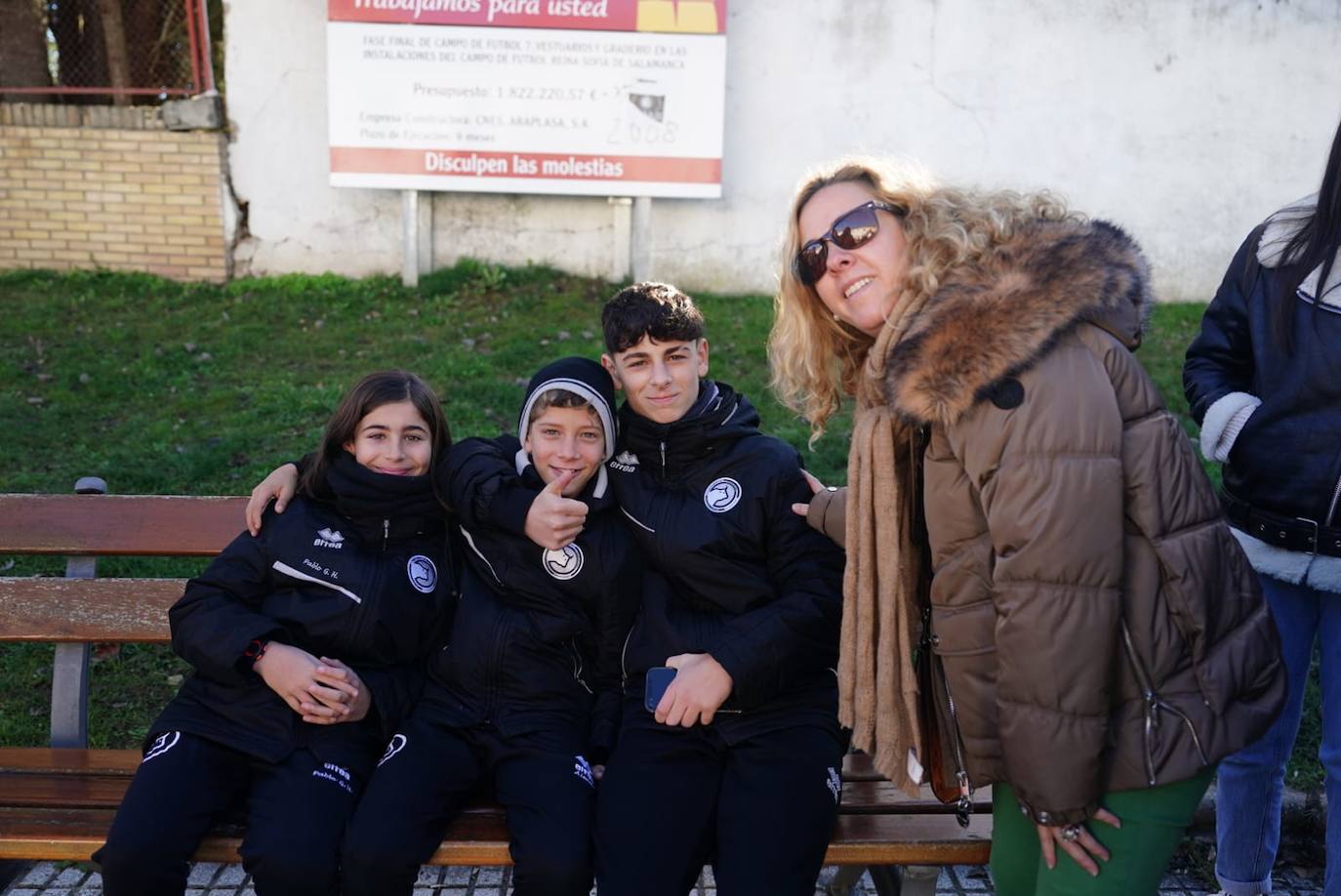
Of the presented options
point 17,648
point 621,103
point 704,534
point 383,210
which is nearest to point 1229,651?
point 704,534

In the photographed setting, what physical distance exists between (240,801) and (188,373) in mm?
4851

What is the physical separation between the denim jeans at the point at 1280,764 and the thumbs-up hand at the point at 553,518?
161cm

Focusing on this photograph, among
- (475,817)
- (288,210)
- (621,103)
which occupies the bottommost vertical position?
(475,817)

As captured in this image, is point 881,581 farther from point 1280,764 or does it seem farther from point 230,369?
point 230,369

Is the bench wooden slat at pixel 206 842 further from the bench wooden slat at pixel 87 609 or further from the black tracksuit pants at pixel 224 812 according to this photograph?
the bench wooden slat at pixel 87 609

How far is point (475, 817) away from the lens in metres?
2.74

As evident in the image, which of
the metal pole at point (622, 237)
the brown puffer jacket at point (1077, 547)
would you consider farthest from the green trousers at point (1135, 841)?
the metal pole at point (622, 237)

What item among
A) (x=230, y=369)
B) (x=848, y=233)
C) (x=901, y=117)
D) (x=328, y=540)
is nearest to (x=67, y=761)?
(x=328, y=540)

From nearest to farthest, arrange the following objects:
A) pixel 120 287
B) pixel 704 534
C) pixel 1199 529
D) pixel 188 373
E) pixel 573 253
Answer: pixel 1199 529 → pixel 704 534 → pixel 188 373 → pixel 120 287 → pixel 573 253

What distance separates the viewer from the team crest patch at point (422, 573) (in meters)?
3.05

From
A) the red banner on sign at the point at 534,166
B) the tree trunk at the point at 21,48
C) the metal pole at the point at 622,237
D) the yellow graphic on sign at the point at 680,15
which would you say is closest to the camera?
the yellow graphic on sign at the point at 680,15

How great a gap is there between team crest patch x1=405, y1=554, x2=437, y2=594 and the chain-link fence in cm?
Result: 730

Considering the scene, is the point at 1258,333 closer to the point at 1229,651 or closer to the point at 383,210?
the point at 1229,651

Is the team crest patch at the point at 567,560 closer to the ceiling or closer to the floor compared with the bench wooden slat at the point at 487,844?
closer to the ceiling
